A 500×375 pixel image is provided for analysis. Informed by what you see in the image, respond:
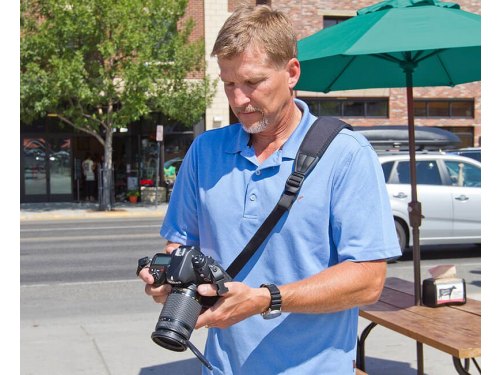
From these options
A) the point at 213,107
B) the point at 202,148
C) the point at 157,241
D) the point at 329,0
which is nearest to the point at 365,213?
the point at 202,148

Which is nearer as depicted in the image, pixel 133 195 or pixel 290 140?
pixel 290 140

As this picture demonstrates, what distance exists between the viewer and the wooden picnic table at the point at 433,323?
146 inches

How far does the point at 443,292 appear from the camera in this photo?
4.62 metres

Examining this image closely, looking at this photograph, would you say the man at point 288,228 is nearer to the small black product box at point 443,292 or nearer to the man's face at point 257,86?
the man's face at point 257,86

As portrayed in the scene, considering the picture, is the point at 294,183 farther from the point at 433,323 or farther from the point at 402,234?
the point at 402,234

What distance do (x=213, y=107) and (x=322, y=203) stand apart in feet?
83.0

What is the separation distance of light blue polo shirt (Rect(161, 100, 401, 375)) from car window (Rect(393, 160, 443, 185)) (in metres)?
9.58

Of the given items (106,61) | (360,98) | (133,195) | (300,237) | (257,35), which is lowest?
(133,195)

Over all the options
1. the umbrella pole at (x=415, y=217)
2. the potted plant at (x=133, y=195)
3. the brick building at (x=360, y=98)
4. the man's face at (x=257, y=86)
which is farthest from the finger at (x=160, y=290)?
the brick building at (x=360, y=98)

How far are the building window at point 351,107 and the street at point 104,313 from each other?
49.3 feet

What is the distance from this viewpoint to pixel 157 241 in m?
14.5

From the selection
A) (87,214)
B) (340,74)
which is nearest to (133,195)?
(87,214)

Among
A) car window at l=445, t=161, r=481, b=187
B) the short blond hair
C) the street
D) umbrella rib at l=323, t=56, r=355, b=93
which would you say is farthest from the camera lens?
car window at l=445, t=161, r=481, b=187

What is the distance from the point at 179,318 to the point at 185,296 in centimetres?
6
